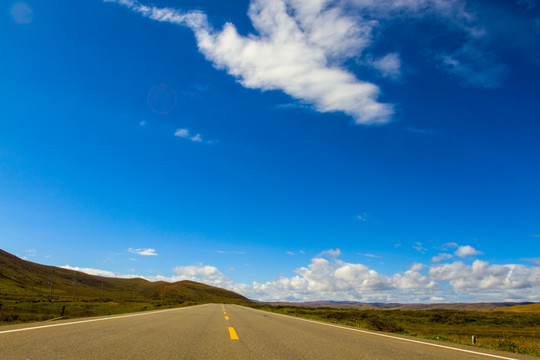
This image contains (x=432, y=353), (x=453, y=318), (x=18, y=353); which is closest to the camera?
(x=18, y=353)

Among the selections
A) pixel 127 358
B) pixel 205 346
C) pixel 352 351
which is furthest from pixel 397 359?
pixel 127 358

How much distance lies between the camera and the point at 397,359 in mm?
6855

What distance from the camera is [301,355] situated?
6.90 m

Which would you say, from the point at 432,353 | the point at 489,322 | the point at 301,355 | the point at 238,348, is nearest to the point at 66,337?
the point at 238,348

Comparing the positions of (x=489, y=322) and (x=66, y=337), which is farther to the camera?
(x=489, y=322)

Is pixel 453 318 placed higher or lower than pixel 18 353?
lower

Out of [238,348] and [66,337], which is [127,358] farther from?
A: [66,337]

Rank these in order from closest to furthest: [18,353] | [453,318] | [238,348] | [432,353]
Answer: [18,353]
[238,348]
[432,353]
[453,318]

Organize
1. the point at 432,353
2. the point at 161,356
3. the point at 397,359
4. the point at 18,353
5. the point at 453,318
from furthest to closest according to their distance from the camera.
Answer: the point at 453,318 < the point at 432,353 < the point at 397,359 < the point at 161,356 < the point at 18,353

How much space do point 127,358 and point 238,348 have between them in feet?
8.38

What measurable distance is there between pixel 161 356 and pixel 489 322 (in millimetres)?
72302

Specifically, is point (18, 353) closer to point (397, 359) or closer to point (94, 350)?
point (94, 350)

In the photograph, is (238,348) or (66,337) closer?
(238,348)

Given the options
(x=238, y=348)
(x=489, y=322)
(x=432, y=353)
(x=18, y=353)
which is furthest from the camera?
(x=489, y=322)
